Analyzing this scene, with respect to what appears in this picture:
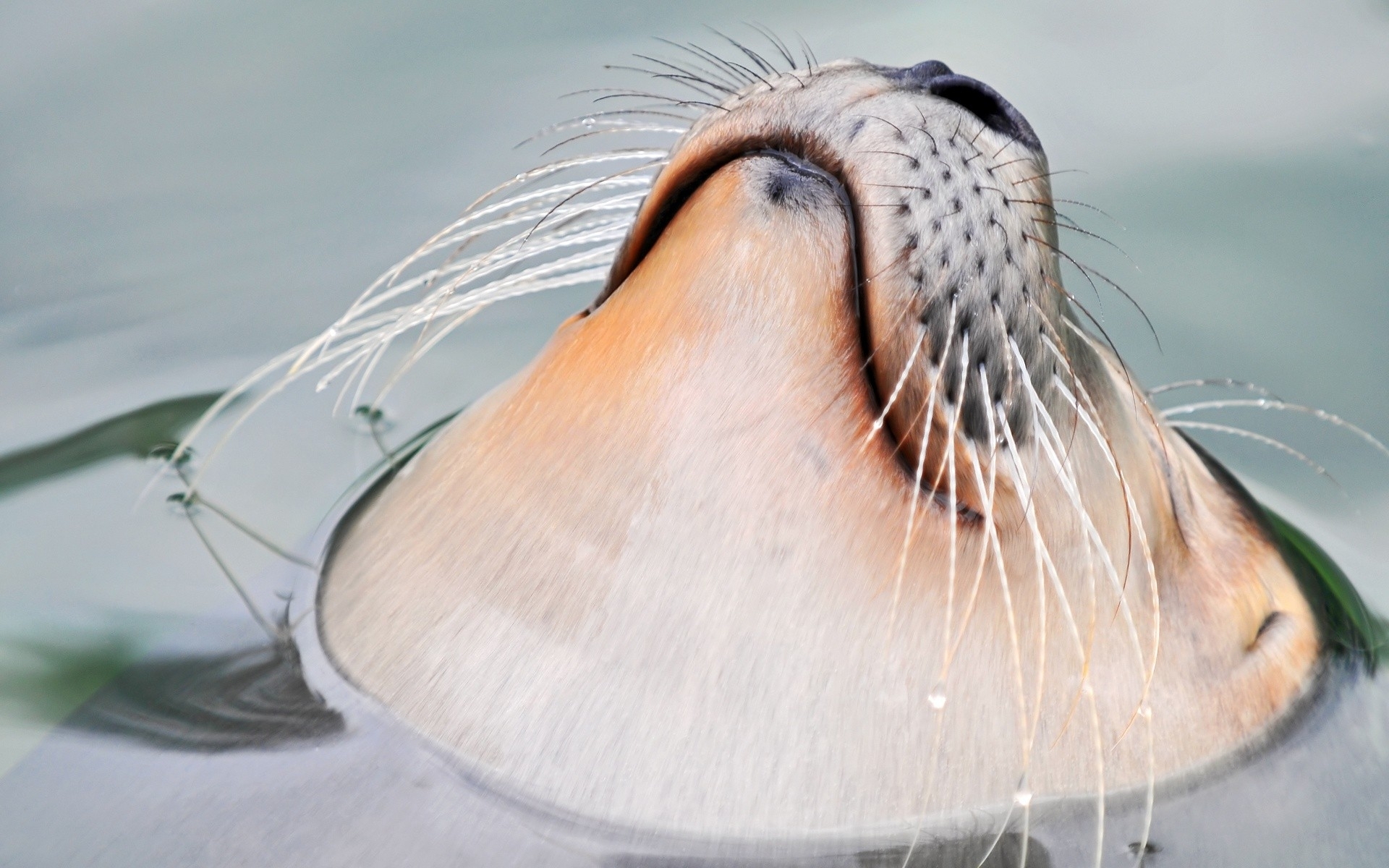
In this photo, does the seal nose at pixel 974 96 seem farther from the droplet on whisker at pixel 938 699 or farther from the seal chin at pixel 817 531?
the droplet on whisker at pixel 938 699

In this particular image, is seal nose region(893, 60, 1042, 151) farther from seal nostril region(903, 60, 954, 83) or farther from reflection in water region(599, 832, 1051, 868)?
reflection in water region(599, 832, 1051, 868)

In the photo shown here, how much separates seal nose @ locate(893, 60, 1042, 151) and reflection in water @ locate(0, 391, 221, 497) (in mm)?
1677

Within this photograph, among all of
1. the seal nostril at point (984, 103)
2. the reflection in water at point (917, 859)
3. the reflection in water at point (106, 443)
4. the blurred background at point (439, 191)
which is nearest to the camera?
the reflection in water at point (917, 859)

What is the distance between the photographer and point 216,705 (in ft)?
6.03

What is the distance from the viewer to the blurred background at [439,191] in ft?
9.03

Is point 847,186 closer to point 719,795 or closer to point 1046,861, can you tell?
point 719,795

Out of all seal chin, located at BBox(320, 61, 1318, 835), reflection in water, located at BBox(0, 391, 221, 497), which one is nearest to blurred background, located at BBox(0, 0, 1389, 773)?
reflection in water, located at BBox(0, 391, 221, 497)

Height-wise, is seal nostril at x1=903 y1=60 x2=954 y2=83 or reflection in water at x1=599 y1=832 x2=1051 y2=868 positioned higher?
seal nostril at x1=903 y1=60 x2=954 y2=83

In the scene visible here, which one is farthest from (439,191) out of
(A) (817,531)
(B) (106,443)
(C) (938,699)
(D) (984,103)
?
(C) (938,699)

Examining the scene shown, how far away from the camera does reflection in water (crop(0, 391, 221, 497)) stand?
265 cm

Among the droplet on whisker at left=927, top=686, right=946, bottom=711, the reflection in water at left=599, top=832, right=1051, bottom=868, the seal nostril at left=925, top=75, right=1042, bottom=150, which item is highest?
the seal nostril at left=925, top=75, right=1042, bottom=150

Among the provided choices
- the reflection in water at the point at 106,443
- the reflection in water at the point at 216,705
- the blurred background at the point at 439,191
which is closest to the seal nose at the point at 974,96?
the reflection in water at the point at 216,705

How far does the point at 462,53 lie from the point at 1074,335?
2158 mm

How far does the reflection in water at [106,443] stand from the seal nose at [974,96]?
Answer: 1677mm
